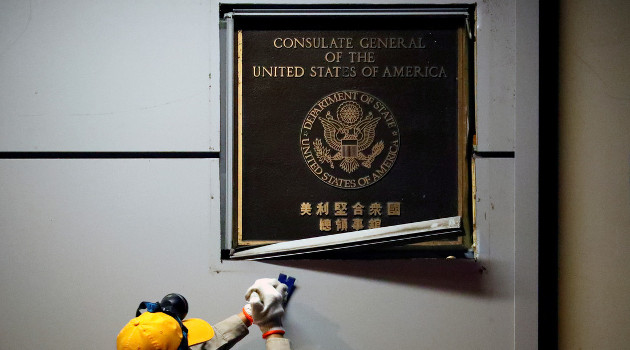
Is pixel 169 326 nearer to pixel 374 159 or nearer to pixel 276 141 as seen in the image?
pixel 276 141

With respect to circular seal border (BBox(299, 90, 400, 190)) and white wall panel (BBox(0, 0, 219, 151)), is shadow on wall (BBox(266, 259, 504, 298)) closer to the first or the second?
circular seal border (BBox(299, 90, 400, 190))

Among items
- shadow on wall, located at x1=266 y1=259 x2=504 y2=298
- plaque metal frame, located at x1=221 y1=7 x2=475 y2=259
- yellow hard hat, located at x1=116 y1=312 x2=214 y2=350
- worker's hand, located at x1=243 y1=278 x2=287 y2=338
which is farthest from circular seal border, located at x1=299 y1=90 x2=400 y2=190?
yellow hard hat, located at x1=116 y1=312 x2=214 y2=350

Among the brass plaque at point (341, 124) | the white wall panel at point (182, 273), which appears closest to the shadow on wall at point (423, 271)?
the white wall panel at point (182, 273)

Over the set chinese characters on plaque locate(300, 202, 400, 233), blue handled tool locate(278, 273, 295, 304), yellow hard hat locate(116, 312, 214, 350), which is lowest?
yellow hard hat locate(116, 312, 214, 350)

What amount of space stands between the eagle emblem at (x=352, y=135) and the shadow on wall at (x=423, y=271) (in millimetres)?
457

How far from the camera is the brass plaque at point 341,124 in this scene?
7.29ft

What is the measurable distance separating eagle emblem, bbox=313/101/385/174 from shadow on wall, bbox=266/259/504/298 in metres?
0.46

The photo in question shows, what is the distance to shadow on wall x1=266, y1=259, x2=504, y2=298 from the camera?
2189mm

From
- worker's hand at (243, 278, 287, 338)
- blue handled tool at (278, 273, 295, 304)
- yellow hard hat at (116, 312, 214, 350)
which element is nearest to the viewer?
yellow hard hat at (116, 312, 214, 350)

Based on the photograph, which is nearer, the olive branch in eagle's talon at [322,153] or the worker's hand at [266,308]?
the worker's hand at [266,308]

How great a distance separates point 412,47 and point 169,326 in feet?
5.32

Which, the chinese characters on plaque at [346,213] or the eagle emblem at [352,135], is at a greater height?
the eagle emblem at [352,135]

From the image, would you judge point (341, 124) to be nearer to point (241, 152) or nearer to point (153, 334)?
point (241, 152)

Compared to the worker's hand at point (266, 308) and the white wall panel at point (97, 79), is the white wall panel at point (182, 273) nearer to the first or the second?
the white wall panel at point (97, 79)
